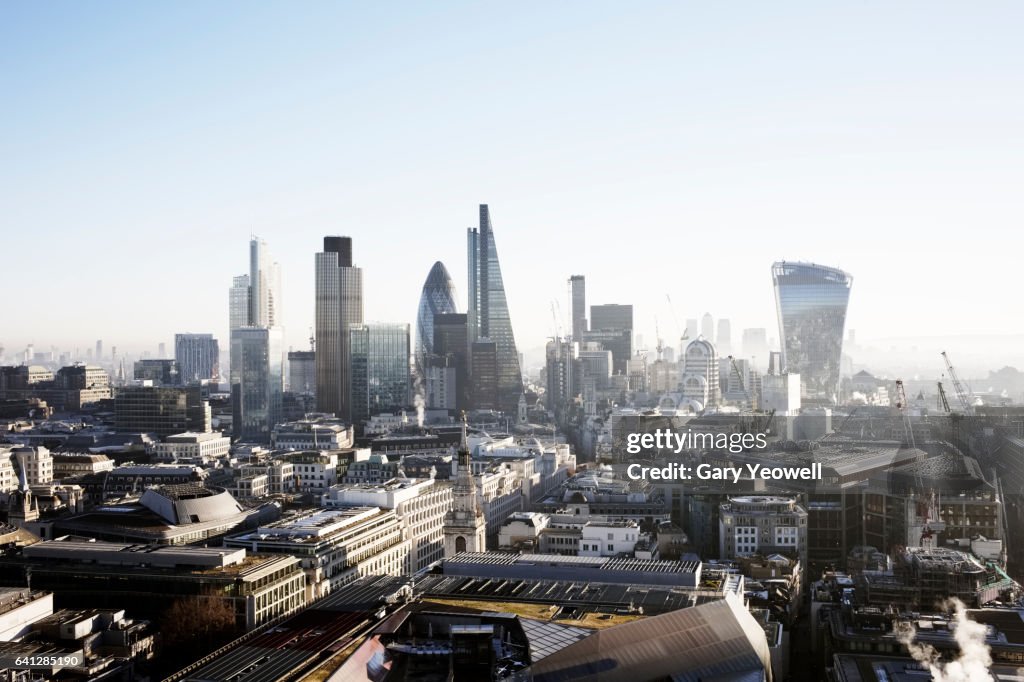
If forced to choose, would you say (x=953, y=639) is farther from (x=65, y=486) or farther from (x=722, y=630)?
(x=65, y=486)

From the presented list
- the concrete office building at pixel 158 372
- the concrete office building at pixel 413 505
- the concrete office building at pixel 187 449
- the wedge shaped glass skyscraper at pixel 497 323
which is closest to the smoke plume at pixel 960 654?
the concrete office building at pixel 413 505

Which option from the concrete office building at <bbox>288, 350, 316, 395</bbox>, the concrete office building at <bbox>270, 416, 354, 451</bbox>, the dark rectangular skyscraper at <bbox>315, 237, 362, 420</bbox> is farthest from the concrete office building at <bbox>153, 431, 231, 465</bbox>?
the concrete office building at <bbox>288, 350, 316, 395</bbox>

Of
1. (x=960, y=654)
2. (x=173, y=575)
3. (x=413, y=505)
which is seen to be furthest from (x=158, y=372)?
(x=960, y=654)

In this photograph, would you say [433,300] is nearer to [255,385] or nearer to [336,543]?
[255,385]

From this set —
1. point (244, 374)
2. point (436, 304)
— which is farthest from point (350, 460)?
point (436, 304)

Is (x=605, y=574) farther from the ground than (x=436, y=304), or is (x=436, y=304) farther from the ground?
(x=436, y=304)
